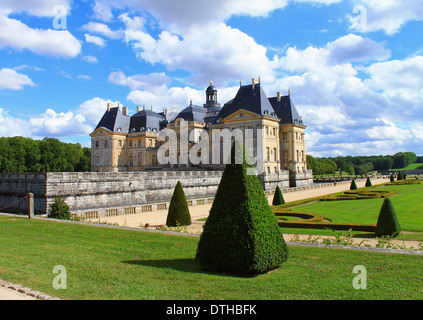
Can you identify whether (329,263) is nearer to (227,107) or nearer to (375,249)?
(375,249)

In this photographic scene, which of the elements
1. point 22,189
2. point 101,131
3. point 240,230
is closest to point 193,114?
point 101,131

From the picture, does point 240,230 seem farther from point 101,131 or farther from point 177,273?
point 101,131

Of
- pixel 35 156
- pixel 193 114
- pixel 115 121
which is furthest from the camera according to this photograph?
pixel 35 156

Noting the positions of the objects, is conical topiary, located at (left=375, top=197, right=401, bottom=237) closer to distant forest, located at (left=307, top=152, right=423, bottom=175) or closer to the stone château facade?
the stone château facade

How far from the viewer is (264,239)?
6.75m

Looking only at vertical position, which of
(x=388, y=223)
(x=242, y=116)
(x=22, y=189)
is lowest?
(x=388, y=223)

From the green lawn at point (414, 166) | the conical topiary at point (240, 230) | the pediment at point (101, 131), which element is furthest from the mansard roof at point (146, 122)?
the green lawn at point (414, 166)

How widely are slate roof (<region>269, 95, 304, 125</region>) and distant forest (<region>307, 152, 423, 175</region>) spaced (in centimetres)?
3408

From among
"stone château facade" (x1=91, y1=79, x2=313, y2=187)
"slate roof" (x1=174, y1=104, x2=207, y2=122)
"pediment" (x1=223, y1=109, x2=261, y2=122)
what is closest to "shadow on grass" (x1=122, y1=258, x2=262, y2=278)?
"stone château facade" (x1=91, y1=79, x2=313, y2=187)

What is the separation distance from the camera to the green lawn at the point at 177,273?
5.59 meters

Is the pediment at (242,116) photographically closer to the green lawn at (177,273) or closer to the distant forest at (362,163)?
the green lawn at (177,273)

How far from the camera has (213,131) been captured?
48.2m

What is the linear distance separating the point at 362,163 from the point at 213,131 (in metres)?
89.3
